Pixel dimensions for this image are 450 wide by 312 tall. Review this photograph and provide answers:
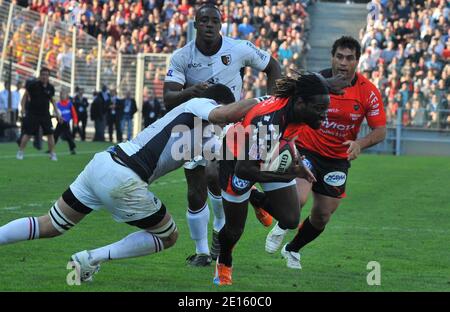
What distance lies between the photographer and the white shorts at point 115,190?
7.76 m

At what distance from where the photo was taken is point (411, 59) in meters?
35.5

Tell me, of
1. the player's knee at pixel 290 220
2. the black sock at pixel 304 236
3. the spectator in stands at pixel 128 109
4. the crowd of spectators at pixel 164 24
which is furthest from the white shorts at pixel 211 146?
the spectator in stands at pixel 128 109

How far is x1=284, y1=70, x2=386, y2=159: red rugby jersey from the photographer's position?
1019 cm

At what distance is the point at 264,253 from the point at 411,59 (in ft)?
84.8

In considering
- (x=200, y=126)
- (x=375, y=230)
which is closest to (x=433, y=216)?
(x=375, y=230)

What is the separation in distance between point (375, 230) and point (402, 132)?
21.5 m

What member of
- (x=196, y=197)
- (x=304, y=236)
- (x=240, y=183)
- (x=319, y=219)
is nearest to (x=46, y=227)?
(x=240, y=183)

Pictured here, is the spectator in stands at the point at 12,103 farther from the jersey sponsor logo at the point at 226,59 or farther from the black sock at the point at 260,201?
the black sock at the point at 260,201

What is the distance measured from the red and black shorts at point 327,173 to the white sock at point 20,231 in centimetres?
314

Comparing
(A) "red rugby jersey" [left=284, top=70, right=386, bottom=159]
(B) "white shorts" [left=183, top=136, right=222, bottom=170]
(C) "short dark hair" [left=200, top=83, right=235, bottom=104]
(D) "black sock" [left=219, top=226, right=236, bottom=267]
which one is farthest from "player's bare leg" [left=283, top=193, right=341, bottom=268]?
(C) "short dark hair" [left=200, top=83, right=235, bottom=104]

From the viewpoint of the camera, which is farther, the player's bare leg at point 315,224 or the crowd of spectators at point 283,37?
the crowd of spectators at point 283,37

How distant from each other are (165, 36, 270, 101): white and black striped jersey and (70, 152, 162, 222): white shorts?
2.25m

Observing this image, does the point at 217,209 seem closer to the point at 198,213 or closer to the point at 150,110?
the point at 198,213

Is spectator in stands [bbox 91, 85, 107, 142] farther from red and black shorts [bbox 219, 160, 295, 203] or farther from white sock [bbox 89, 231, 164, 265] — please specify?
white sock [bbox 89, 231, 164, 265]
